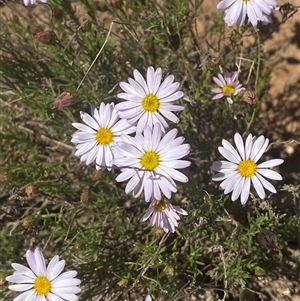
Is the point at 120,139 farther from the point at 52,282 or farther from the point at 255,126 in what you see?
the point at 255,126

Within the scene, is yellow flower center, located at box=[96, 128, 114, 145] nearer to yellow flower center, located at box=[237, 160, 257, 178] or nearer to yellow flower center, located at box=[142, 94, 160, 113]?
yellow flower center, located at box=[142, 94, 160, 113]

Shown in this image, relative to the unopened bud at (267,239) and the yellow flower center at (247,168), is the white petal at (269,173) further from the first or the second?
the unopened bud at (267,239)

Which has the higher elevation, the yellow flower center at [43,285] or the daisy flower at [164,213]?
the daisy flower at [164,213]

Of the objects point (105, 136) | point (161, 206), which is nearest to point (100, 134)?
point (105, 136)

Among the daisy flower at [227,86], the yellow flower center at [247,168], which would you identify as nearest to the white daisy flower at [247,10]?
the daisy flower at [227,86]

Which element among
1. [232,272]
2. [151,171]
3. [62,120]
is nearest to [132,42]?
[62,120]

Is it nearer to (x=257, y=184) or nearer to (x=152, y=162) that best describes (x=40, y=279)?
(x=152, y=162)
